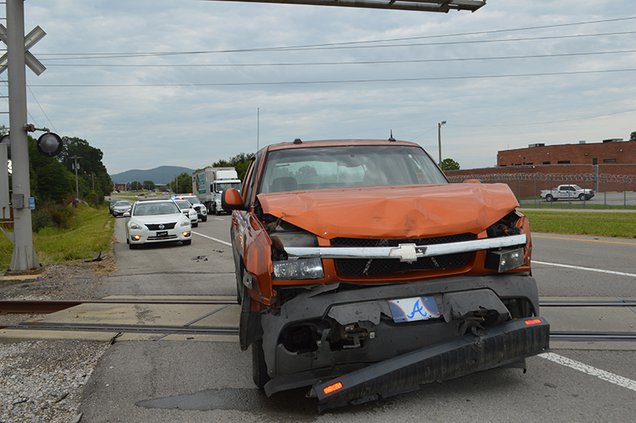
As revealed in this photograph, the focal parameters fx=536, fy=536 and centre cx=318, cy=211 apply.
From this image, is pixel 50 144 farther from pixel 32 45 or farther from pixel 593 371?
pixel 593 371

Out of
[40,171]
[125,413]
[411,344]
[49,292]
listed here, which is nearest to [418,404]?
[411,344]

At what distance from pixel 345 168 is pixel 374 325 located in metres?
2.19

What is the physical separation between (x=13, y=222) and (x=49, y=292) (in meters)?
3.11

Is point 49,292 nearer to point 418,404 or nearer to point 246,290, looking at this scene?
point 246,290

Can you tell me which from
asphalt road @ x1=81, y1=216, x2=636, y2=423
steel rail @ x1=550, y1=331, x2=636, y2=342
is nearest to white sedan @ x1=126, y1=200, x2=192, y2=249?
asphalt road @ x1=81, y1=216, x2=636, y2=423

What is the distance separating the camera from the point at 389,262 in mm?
3660

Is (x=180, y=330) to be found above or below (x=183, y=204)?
below

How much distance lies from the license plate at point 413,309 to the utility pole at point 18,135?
10.3m

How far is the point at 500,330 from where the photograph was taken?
12.0ft

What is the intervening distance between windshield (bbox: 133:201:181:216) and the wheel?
15.8 m

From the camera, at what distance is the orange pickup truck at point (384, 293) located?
11.3ft

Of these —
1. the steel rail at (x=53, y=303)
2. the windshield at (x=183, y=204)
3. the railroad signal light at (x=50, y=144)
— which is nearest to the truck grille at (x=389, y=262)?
the steel rail at (x=53, y=303)

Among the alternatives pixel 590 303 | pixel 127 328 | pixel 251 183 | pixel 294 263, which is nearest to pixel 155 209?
pixel 127 328

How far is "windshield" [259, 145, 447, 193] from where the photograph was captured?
5152 mm
